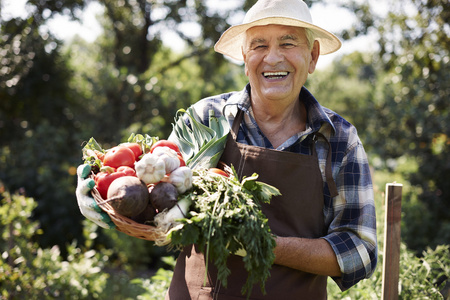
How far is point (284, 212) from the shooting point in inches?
Answer: 77.1

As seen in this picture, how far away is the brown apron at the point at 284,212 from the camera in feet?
6.30

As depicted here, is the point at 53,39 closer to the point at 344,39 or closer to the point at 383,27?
the point at 344,39

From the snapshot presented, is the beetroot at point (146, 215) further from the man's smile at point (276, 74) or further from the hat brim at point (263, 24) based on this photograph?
the hat brim at point (263, 24)

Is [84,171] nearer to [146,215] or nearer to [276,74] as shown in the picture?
[146,215]

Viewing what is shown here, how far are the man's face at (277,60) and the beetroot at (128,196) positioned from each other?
771 millimetres

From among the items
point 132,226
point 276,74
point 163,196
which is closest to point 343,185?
point 276,74

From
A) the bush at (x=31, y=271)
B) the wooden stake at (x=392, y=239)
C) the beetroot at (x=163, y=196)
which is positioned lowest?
the bush at (x=31, y=271)

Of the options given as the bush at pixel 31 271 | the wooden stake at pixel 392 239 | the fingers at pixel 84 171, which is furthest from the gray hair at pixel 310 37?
the bush at pixel 31 271

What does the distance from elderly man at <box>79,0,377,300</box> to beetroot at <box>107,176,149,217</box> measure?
1.56ft

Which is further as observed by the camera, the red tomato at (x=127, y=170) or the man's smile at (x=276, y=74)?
the man's smile at (x=276, y=74)

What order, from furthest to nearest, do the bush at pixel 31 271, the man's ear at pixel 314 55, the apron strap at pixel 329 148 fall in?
the bush at pixel 31 271
the man's ear at pixel 314 55
the apron strap at pixel 329 148

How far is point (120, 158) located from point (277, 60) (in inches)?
31.3

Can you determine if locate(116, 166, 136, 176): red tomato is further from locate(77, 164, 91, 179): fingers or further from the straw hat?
the straw hat

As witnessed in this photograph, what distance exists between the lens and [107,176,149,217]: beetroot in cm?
154
